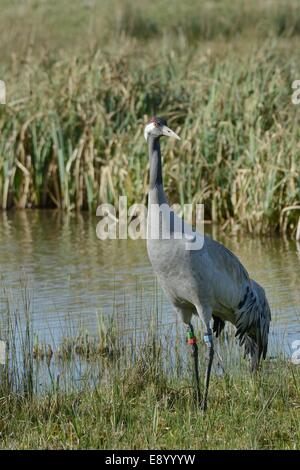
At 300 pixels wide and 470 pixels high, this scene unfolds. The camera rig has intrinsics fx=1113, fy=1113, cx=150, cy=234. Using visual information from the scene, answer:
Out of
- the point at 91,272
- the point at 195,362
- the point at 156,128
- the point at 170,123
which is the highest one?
the point at 156,128

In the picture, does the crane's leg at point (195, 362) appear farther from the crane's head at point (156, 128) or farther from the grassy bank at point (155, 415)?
the crane's head at point (156, 128)

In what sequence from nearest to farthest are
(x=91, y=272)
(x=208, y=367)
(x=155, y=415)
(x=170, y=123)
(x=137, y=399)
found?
1. (x=155, y=415)
2. (x=137, y=399)
3. (x=208, y=367)
4. (x=91, y=272)
5. (x=170, y=123)

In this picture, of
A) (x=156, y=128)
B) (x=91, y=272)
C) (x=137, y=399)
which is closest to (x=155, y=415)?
(x=137, y=399)

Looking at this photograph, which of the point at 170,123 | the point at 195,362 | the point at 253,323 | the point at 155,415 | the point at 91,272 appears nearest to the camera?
the point at 155,415

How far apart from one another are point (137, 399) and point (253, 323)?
1.05 metres

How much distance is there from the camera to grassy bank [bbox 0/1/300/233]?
12.0 m

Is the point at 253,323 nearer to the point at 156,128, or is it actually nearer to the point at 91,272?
the point at 156,128

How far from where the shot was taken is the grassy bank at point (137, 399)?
5.54m

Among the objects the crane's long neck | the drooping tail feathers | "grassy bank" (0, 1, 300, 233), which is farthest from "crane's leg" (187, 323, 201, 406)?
"grassy bank" (0, 1, 300, 233)

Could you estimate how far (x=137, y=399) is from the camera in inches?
248

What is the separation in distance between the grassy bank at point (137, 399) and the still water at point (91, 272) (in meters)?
0.46

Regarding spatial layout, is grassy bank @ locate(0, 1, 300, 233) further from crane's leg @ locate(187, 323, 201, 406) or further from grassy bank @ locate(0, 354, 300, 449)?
grassy bank @ locate(0, 354, 300, 449)

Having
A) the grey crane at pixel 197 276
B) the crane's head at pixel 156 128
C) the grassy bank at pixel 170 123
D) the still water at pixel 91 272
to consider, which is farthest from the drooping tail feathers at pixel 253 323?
the grassy bank at pixel 170 123

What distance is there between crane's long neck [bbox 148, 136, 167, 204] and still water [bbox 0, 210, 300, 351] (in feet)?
4.16
